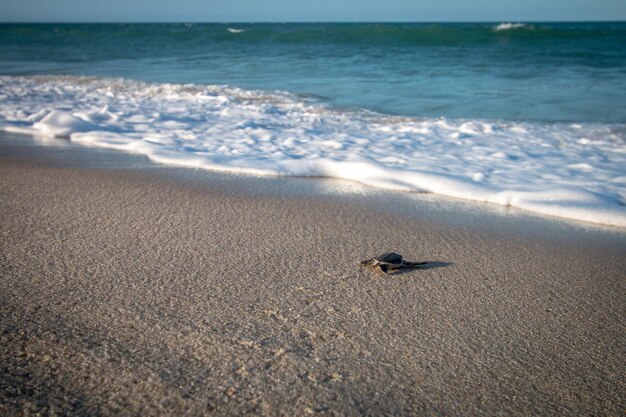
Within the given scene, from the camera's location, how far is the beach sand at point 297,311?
4.33ft

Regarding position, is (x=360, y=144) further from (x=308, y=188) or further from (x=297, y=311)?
(x=297, y=311)

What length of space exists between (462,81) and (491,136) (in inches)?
199

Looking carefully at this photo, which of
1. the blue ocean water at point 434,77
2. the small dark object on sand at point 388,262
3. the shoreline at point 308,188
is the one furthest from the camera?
the blue ocean water at point 434,77

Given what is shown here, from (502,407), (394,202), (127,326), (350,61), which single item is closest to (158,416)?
(127,326)

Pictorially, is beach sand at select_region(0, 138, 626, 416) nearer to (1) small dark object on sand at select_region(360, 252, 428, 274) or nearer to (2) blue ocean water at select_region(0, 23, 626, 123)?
(1) small dark object on sand at select_region(360, 252, 428, 274)

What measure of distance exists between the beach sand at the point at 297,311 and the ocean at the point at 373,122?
2.30 ft

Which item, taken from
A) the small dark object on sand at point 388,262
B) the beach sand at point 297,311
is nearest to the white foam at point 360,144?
the beach sand at point 297,311

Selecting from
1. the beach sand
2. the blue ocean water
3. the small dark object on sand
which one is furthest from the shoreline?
the blue ocean water

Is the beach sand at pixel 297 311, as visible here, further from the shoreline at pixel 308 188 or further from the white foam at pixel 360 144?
the white foam at pixel 360 144

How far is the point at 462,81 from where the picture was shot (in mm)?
9516

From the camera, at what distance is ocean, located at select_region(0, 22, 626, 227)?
3463 mm

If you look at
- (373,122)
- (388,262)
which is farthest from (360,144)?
(388,262)

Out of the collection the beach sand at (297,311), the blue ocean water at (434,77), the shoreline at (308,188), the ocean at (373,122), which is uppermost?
the beach sand at (297,311)

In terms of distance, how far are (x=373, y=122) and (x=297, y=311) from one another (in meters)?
4.07
